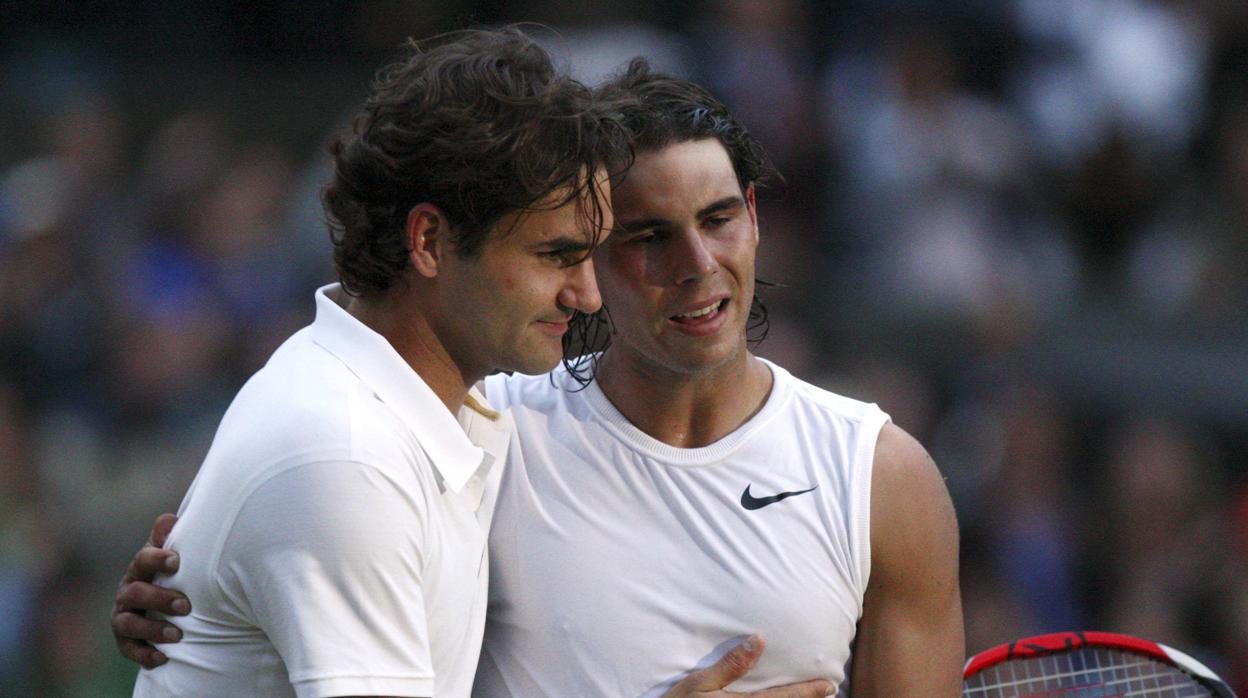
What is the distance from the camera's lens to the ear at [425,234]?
2633 mm

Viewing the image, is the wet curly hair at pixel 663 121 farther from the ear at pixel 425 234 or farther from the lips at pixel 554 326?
the ear at pixel 425 234

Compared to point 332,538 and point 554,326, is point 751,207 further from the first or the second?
point 332,538

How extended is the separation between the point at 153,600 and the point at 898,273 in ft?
15.7

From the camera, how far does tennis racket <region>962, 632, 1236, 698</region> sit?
319 centimetres

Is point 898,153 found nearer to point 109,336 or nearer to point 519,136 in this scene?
point 109,336

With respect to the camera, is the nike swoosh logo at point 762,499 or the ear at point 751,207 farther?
the ear at point 751,207

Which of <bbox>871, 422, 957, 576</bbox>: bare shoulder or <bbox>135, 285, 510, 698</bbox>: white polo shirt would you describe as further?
<bbox>871, 422, 957, 576</bbox>: bare shoulder

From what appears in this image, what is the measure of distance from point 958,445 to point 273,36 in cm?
424

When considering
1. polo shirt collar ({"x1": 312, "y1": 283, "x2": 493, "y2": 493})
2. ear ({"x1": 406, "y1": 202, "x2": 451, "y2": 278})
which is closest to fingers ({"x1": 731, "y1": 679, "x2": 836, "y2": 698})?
polo shirt collar ({"x1": 312, "y1": 283, "x2": 493, "y2": 493})

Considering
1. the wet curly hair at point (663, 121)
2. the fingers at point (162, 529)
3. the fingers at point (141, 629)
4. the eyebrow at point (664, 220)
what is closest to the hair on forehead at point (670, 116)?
the wet curly hair at point (663, 121)

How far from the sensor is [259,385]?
254cm

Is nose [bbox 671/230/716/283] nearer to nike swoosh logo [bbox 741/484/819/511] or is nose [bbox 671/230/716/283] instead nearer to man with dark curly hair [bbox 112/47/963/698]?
man with dark curly hair [bbox 112/47/963/698]

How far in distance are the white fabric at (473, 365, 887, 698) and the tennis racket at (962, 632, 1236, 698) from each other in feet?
1.63

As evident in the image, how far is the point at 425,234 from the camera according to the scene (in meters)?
2.64
